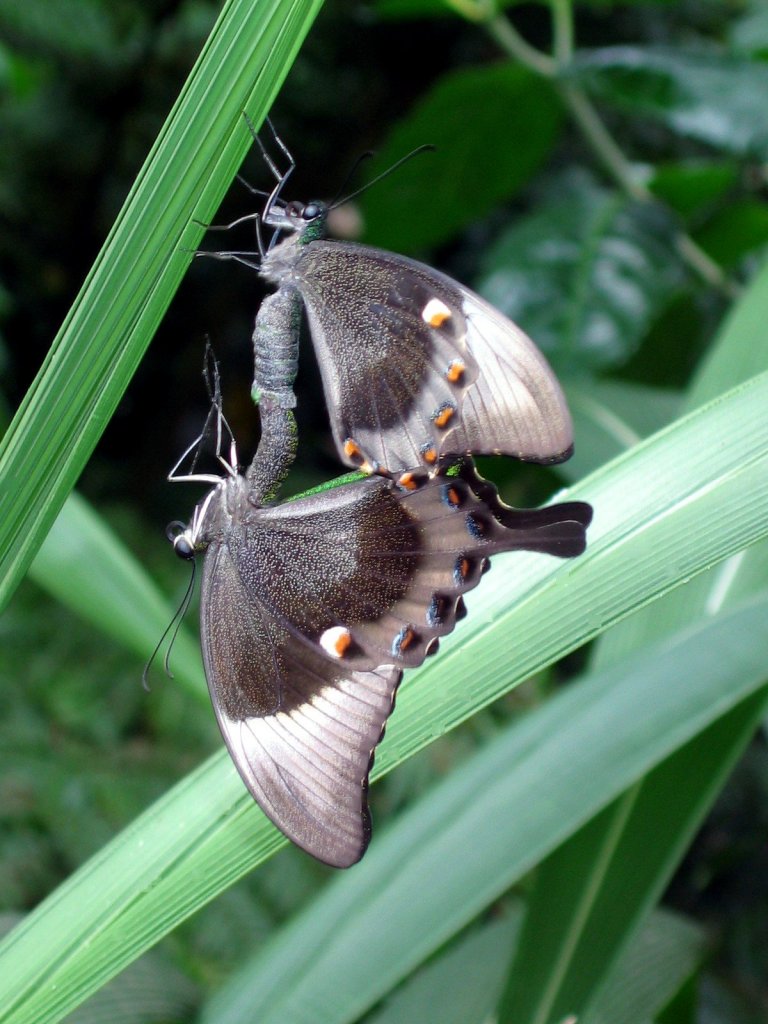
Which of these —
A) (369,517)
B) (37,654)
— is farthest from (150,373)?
(369,517)

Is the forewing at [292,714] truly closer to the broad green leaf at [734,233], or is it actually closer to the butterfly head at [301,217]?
the butterfly head at [301,217]

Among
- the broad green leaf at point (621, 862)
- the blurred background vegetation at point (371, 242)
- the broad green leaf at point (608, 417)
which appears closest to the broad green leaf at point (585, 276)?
the blurred background vegetation at point (371, 242)

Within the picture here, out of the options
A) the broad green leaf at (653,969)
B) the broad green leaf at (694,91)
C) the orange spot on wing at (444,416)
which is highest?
the broad green leaf at (694,91)

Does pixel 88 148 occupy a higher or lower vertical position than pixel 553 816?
lower

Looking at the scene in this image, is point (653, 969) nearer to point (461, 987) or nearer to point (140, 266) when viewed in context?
point (461, 987)

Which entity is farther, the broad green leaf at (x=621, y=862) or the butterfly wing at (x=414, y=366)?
the broad green leaf at (x=621, y=862)

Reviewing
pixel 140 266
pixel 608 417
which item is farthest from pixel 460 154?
pixel 140 266

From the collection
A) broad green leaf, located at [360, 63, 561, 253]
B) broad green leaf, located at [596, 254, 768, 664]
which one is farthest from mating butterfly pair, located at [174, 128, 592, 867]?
broad green leaf, located at [360, 63, 561, 253]

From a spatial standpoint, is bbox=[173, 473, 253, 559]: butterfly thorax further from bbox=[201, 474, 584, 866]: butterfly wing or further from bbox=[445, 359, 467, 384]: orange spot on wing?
bbox=[445, 359, 467, 384]: orange spot on wing

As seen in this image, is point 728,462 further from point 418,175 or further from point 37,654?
point 37,654
